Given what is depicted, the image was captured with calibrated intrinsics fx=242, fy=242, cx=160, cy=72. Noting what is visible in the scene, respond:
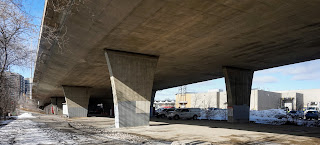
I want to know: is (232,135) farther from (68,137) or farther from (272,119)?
(272,119)

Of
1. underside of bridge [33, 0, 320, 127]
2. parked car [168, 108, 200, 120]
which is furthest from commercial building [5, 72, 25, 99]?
parked car [168, 108, 200, 120]

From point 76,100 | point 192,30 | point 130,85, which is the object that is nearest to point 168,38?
point 192,30

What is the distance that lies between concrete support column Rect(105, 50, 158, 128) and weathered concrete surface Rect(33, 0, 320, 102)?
0.98 m

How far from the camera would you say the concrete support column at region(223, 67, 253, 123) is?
93.2 feet

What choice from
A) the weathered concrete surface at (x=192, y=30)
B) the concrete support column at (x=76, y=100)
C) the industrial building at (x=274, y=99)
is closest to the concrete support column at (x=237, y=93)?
the weathered concrete surface at (x=192, y=30)

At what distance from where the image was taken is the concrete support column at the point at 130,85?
778 inches

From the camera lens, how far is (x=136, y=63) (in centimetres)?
2084

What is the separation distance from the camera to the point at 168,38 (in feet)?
55.6

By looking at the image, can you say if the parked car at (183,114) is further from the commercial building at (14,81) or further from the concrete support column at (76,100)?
the concrete support column at (76,100)

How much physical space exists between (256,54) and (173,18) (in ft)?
39.8

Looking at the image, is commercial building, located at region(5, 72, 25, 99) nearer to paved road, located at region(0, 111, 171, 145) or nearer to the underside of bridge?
the underside of bridge

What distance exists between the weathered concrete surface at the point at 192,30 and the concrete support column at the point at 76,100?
69.3ft

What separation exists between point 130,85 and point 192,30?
782 cm

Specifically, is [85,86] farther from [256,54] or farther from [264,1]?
[264,1]
